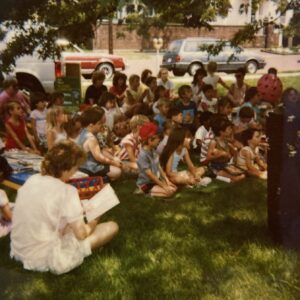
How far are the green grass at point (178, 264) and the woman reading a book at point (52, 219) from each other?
0.20 metres

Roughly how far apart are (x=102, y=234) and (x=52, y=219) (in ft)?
2.28

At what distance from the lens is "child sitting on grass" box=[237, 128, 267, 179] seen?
23.1ft

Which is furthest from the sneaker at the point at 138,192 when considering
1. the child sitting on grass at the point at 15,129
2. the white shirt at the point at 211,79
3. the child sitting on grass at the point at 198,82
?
the white shirt at the point at 211,79

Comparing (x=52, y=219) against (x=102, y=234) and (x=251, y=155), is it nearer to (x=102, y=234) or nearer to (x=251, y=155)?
(x=102, y=234)

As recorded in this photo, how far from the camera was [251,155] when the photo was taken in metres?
7.09

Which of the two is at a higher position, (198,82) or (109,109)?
(198,82)

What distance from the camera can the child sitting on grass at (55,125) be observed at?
7.28 m

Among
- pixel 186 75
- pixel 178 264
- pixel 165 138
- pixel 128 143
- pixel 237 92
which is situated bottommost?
pixel 178 264

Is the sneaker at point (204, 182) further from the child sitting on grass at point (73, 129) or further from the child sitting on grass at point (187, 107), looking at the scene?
the child sitting on grass at point (187, 107)

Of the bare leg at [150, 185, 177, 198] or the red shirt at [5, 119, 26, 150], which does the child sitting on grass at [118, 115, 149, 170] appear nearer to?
the bare leg at [150, 185, 177, 198]

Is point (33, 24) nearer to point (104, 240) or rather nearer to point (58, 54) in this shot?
point (58, 54)

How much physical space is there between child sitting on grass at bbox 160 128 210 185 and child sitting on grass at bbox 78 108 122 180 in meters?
0.80

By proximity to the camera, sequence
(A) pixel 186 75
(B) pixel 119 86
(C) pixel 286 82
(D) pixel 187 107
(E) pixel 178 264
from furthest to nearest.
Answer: (A) pixel 186 75 < (C) pixel 286 82 < (B) pixel 119 86 < (D) pixel 187 107 < (E) pixel 178 264

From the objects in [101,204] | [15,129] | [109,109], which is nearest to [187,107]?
[109,109]
